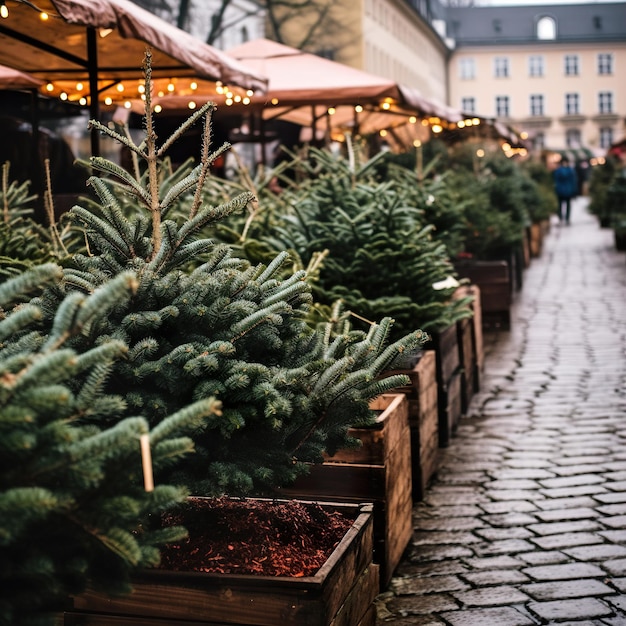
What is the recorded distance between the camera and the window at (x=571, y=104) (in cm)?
8681

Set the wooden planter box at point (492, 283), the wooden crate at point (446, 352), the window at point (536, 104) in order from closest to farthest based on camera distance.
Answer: the wooden crate at point (446, 352) < the wooden planter box at point (492, 283) < the window at point (536, 104)

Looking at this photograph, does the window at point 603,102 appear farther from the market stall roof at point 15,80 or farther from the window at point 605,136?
the market stall roof at point 15,80

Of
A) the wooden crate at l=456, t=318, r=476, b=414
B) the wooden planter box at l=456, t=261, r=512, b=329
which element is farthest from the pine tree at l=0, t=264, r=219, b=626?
the wooden planter box at l=456, t=261, r=512, b=329

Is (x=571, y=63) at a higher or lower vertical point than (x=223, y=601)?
higher

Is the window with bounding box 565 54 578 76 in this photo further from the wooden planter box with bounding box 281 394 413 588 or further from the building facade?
the wooden planter box with bounding box 281 394 413 588

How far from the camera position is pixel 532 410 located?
7.61 meters

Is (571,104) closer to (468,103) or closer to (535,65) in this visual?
(535,65)

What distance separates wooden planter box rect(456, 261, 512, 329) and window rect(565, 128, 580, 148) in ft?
259

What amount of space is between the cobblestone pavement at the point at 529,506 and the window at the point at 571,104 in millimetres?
80131

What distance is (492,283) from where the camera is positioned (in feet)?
37.5

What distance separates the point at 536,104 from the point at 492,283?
79.1m

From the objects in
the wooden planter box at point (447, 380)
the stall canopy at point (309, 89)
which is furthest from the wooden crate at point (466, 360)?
the stall canopy at point (309, 89)

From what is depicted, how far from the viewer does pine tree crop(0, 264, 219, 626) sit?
1880 millimetres

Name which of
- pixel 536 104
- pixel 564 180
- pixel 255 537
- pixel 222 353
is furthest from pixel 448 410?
pixel 536 104
